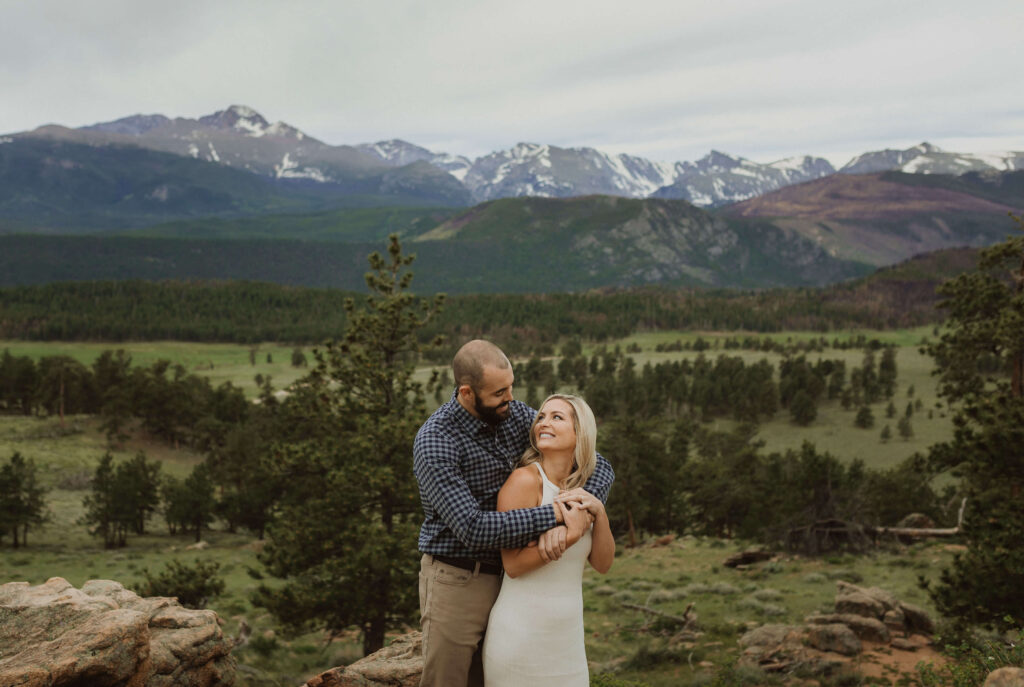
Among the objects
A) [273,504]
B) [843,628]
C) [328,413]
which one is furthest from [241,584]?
[843,628]

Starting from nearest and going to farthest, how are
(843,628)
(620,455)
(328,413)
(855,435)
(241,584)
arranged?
(843,628) → (328,413) → (241,584) → (620,455) → (855,435)

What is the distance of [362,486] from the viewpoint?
1959 centimetres

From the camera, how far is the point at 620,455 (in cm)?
5044

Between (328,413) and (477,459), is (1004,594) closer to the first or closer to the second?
(477,459)

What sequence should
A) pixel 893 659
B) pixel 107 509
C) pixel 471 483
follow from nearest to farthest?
pixel 471 483, pixel 893 659, pixel 107 509

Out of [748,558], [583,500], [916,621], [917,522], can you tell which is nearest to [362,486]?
[583,500]

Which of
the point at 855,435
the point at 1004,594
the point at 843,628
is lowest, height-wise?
the point at 855,435

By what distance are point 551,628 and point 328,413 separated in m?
17.4

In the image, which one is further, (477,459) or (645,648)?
(645,648)

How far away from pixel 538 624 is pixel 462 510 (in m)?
1.13

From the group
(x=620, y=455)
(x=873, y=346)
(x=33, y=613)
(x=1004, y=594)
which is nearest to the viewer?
(x=33, y=613)

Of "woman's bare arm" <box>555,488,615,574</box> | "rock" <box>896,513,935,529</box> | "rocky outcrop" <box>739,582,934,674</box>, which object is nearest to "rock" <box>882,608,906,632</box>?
"rocky outcrop" <box>739,582,934,674</box>

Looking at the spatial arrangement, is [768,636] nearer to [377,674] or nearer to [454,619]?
[377,674]

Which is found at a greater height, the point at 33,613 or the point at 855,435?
Answer: the point at 33,613
